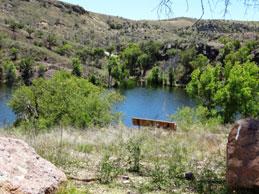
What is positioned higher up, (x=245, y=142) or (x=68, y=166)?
(x=245, y=142)

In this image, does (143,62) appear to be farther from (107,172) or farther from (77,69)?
(107,172)

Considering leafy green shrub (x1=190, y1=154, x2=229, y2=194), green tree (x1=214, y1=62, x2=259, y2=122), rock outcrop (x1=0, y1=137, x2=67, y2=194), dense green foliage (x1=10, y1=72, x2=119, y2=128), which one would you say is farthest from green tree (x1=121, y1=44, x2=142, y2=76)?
rock outcrop (x1=0, y1=137, x2=67, y2=194)

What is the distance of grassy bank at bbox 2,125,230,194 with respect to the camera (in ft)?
21.7

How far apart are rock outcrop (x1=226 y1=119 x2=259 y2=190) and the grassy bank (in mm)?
368

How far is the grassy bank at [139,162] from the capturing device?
6.63 m

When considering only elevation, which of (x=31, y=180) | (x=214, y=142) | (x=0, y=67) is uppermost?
(x=31, y=180)

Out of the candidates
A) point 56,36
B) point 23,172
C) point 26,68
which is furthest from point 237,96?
point 56,36

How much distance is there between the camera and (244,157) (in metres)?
6.20

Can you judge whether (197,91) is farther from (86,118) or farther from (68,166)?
(68,166)

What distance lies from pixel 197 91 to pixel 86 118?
726 inches

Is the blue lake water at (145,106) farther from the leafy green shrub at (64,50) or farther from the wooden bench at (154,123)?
the leafy green shrub at (64,50)

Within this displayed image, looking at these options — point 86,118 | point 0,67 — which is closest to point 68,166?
point 86,118

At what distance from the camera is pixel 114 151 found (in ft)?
28.8

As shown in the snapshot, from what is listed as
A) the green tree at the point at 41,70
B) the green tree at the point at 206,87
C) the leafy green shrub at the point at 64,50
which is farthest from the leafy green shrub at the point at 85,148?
the leafy green shrub at the point at 64,50
